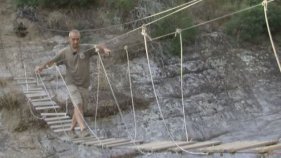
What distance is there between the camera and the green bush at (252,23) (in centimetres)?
1138

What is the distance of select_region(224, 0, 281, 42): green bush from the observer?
1138 cm

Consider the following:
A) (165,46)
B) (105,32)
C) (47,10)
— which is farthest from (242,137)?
(47,10)

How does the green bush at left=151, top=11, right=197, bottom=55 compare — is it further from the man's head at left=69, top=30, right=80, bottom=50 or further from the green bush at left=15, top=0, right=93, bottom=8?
the man's head at left=69, top=30, right=80, bottom=50

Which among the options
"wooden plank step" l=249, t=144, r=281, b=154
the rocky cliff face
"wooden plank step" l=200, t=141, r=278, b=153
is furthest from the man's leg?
"wooden plank step" l=249, t=144, r=281, b=154

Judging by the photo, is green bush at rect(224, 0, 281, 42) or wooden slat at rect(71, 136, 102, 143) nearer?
wooden slat at rect(71, 136, 102, 143)

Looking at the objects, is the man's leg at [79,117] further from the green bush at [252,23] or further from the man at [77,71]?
the green bush at [252,23]

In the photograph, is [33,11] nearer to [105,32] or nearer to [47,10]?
[47,10]

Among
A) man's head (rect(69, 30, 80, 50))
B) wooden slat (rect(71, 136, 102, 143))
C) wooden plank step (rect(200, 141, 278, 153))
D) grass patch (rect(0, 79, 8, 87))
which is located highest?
man's head (rect(69, 30, 80, 50))

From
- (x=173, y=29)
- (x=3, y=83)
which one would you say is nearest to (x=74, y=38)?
(x=3, y=83)

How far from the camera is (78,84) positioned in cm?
676

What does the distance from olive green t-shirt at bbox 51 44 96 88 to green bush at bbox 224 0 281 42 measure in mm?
5350

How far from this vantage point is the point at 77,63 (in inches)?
263

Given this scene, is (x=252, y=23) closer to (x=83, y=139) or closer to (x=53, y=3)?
(x=53, y=3)

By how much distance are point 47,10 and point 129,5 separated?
1.64m
